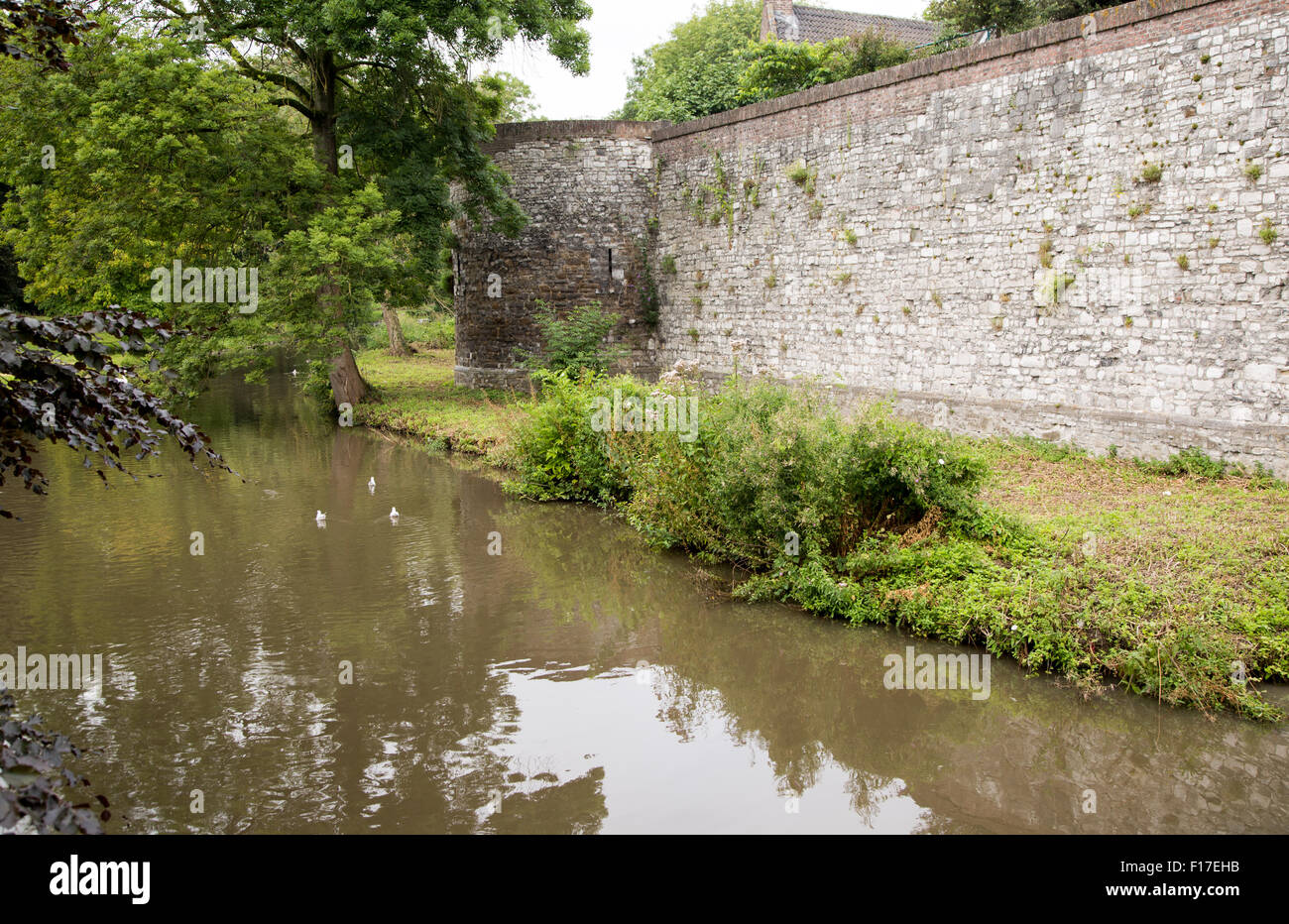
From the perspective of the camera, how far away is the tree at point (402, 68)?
15.2 m

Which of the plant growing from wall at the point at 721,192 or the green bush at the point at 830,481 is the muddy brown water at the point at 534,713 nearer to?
the green bush at the point at 830,481

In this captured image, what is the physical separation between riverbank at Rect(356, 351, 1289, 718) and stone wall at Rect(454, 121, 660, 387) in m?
10.5

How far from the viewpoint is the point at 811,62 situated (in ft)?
71.3

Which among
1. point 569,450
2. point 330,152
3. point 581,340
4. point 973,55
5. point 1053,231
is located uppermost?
point 330,152

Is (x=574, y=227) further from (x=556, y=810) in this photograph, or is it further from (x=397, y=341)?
(x=556, y=810)

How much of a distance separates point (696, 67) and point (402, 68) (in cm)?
1445

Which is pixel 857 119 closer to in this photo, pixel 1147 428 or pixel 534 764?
pixel 1147 428

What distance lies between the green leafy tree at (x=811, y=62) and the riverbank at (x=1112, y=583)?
1380cm

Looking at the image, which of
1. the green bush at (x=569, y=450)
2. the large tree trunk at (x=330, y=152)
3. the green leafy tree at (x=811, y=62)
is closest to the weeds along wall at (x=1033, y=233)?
the green bush at (x=569, y=450)

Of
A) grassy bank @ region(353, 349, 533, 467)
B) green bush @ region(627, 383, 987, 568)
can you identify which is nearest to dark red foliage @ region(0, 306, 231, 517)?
green bush @ region(627, 383, 987, 568)

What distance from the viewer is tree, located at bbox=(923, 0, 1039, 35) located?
19266mm

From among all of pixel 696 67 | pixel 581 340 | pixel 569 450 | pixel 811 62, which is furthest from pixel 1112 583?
pixel 696 67

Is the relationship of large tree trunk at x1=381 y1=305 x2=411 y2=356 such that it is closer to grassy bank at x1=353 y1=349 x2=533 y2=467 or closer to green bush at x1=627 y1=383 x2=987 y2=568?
grassy bank at x1=353 y1=349 x2=533 y2=467
